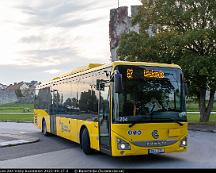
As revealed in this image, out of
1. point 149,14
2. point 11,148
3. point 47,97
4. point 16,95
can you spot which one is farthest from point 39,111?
point 16,95

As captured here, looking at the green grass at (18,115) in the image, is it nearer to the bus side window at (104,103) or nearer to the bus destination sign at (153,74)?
the bus side window at (104,103)

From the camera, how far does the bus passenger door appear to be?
43.9ft

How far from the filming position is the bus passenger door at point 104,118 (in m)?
13.4

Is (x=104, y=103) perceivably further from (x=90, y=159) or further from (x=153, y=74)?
(x=90, y=159)

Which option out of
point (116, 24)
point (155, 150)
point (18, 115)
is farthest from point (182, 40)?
point (18, 115)

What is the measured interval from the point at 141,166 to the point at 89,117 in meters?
3.20

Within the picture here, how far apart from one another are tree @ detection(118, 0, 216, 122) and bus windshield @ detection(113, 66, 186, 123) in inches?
569

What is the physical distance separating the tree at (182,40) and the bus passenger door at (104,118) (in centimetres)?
1464

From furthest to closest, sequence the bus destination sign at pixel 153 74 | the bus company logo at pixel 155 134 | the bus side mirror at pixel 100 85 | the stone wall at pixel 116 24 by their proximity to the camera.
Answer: the stone wall at pixel 116 24, the bus side mirror at pixel 100 85, the bus destination sign at pixel 153 74, the bus company logo at pixel 155 134

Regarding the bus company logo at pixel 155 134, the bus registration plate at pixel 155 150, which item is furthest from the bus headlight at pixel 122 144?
the bus company logo at pixel 155 134

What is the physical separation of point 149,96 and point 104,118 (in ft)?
→ 5.04

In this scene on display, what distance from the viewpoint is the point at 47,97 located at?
23125 mm

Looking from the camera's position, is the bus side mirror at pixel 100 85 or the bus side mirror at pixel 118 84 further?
the bus side mirror at pixel 100 85

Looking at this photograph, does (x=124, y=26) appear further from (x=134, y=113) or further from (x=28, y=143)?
(x=134, y=113)
